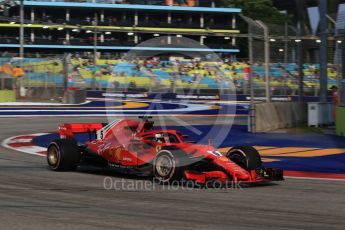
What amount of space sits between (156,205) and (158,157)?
162 centimetres

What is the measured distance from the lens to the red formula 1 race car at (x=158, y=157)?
8.67 metres

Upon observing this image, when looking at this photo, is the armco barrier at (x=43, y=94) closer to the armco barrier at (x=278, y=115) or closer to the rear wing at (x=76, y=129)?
the armco barrier at (x=278, y=115)

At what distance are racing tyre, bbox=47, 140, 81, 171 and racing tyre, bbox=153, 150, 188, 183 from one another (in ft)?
6.53

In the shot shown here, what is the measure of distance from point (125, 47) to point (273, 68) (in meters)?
62.7

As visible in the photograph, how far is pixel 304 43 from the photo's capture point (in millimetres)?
20359

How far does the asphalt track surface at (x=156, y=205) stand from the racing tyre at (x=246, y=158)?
0.37 metres

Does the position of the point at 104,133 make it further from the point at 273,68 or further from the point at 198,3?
the point at 198,3

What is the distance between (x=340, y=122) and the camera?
704 inches

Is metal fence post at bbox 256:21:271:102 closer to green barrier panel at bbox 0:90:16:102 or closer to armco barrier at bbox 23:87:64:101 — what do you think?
armco barrier at bbox 23:87:64:101

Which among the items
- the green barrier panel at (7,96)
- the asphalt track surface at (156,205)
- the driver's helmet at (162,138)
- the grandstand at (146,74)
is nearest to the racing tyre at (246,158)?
the asphalt track surface at (156,205)

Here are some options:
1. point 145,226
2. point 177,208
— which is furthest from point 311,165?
point 145,226

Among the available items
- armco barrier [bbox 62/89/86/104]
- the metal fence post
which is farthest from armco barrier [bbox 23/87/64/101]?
the metal fence post

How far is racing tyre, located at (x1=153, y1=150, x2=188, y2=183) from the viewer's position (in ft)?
28.3

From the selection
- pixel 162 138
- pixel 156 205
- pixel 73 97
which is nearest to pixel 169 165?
pixel 162 138
